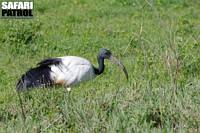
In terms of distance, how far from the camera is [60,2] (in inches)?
594

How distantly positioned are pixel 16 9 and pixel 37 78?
5.84m

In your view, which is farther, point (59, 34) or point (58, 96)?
point (59, 34)

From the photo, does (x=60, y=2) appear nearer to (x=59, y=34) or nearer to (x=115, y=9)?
(x=115, y=9)

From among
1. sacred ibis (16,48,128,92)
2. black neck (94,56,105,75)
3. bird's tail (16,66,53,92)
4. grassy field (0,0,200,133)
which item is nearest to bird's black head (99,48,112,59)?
black neck (94,56,105,75)

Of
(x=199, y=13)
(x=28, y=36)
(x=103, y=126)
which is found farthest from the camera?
(x=199, y=13)

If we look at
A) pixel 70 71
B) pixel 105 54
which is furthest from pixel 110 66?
pixel 70 71

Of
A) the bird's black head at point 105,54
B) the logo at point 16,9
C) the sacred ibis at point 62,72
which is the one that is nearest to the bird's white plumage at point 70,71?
the sacred ibis at point 62,72

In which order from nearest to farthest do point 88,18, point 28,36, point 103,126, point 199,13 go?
point 103,126, point 28,36, point 88,18, point 199,13

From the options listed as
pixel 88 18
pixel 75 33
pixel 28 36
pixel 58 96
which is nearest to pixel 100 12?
pixel 88 18

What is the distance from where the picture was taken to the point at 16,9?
13727 mm

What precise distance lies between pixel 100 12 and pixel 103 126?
929 cm

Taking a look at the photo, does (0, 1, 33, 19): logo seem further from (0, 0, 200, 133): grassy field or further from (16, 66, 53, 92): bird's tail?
(16, 66, 53, 92): bird's tail

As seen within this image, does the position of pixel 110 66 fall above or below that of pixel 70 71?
below

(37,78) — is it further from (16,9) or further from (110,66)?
(16,9)
